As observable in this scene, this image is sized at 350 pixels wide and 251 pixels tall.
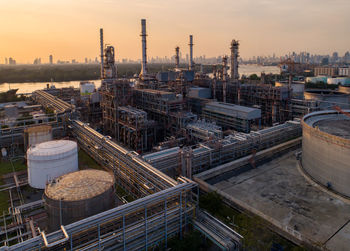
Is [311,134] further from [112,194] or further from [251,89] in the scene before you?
[251,89]

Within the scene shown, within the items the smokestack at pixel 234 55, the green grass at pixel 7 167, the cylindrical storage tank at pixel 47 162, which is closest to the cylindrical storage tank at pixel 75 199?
the cylindrical storage tank at pixel 47 162

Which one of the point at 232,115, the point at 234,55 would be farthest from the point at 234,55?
the point at 232,115

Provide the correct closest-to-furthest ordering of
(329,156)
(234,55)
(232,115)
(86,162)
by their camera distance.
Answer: (329,156) < (86,162) < (232,115) < (234,55)

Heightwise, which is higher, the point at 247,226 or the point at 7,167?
the point at 7,167

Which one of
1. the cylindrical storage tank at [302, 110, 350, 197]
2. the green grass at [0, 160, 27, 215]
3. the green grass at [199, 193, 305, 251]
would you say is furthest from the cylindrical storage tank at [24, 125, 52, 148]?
the cylindrical storage tank at [302, 110, 350, 197]

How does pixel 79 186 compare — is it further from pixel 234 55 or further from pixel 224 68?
pixel 234 55

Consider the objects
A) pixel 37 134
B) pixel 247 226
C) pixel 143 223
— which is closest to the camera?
pixel 143 223

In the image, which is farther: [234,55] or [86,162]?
[234,55]

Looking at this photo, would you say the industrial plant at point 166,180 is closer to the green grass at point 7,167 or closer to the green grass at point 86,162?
the green grass at point 86,162
